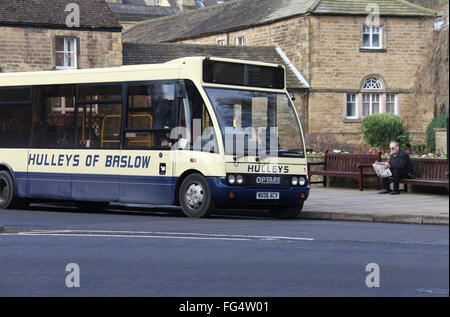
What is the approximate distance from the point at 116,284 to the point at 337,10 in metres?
37.0

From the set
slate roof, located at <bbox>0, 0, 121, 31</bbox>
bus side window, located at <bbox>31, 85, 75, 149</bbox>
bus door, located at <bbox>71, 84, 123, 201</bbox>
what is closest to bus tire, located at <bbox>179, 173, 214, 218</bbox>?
bus door, located at <bbox>71, 84, 123, 201</bbox>

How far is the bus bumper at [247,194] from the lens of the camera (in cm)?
1475

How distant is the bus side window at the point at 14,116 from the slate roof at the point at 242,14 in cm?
2702

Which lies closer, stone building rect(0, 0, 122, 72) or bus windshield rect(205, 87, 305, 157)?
bus windshield rect(205, 87, 305, 157)

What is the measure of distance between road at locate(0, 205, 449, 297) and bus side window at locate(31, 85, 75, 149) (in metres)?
2.45

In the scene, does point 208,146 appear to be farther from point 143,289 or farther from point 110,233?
point 143,289

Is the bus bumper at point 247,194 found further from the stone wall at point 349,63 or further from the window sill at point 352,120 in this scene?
the window sill at point 352,120

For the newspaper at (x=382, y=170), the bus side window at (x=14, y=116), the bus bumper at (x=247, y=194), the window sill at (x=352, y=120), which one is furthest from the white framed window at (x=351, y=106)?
the bus bumper at (x=247, y=194)

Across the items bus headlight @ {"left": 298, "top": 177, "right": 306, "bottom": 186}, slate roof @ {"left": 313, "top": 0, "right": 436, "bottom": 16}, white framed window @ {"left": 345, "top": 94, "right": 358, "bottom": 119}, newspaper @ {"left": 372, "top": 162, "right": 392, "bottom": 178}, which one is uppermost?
slate roof @ {"left": 313, "top": 0, "right": 436, "bottom": 16}

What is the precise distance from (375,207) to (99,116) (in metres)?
5.64

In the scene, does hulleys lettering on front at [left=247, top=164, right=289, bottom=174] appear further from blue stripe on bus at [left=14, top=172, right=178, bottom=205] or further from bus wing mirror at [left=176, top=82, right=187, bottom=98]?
bus wing mirror at [left=176, top=82, right=187, bottom=98]

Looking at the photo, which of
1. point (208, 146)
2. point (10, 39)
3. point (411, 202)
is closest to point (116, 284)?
point (208, 146)

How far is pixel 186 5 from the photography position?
93750 millimetres

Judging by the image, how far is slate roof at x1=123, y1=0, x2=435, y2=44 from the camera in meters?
43.8
